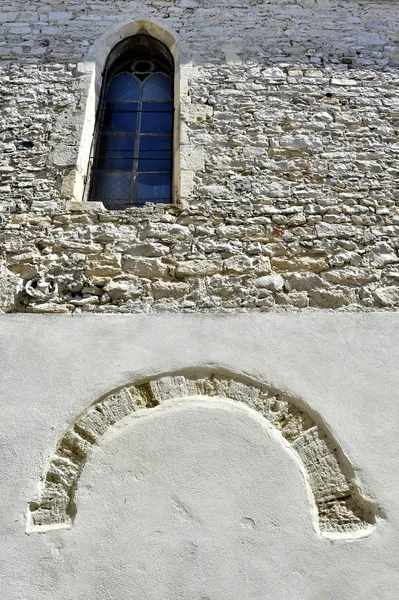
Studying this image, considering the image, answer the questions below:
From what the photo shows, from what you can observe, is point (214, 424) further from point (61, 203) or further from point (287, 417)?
point (61, 203)

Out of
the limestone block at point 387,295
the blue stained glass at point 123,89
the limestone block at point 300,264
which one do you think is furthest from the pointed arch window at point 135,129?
the limestone block at point 387,295

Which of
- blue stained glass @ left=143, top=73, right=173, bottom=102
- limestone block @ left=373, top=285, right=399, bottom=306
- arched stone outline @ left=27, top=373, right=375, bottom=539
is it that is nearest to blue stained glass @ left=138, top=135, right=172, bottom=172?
blue stained glass @ left=143, top=73, right=173, bottom=102

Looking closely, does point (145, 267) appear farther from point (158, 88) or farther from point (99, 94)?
point (158, 88)

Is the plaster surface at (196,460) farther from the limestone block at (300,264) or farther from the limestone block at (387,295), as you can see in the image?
the limestone block at (300,264)

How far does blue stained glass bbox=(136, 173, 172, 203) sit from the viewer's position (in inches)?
187

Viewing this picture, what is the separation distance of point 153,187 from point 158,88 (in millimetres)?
1193

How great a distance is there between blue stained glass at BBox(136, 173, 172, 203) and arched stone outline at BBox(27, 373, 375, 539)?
1805 mm

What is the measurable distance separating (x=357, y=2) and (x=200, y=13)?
1.51 meters

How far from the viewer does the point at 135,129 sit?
16.9 feet

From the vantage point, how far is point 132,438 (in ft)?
10.7

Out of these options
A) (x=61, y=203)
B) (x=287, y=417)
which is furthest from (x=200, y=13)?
(x=287, y=417)

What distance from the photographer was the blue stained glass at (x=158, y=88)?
5352 mm

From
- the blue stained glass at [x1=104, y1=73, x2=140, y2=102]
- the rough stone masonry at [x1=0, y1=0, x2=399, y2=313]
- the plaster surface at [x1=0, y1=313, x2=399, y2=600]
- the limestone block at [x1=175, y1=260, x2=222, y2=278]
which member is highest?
the blue stained glass at [x1=104, y1=73, x2=140, y2=102]

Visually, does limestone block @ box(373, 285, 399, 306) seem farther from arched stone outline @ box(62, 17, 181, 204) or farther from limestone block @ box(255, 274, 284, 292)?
arched stone outline @ box(62, 17, 181, 204)
